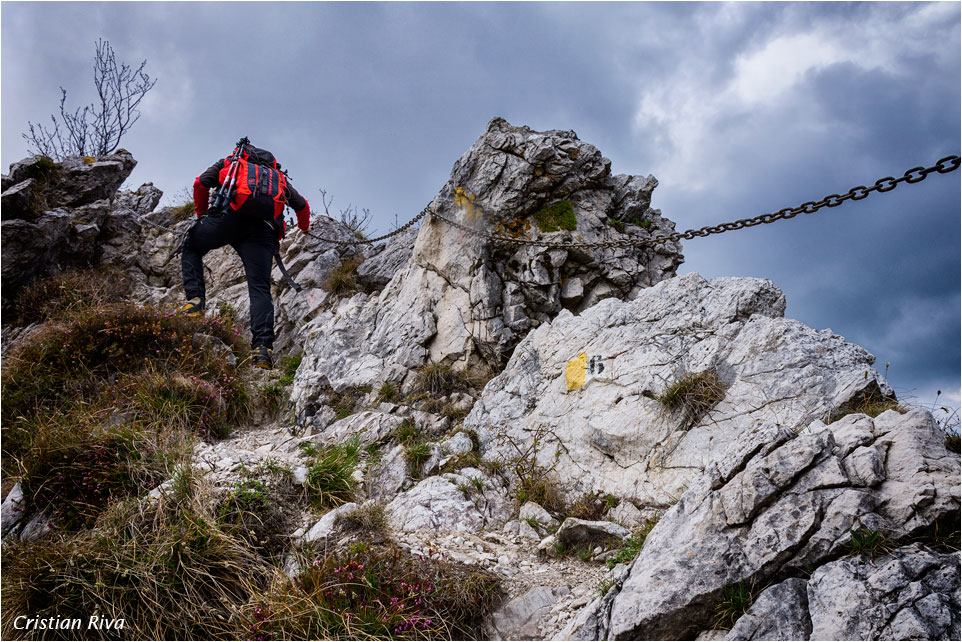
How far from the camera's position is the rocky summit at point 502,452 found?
3072 mm

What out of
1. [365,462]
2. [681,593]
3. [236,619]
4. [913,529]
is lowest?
[236,619]

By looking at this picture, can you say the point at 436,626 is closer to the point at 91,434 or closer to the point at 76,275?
the point at 91,434

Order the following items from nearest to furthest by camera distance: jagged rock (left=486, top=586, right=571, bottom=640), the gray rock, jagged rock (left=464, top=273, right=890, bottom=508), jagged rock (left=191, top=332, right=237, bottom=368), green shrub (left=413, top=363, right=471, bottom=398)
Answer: jagged rock (left=486, top=586, right=571, bottom=640) < the gray rock < jagged rock (left=464, top=273, right=890, bottom=508) < green shrub (left=413, top=363, right=471, bottom=398) < jagged rock (left=191, top=332, right=237, bottom=368)

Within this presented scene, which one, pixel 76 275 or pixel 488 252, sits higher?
pixel 76 275

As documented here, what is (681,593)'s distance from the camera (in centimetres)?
304

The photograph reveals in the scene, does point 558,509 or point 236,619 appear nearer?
point 236,619

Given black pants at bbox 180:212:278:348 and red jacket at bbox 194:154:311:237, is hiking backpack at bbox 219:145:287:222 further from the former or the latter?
black pants at bbox 180:212:278:348

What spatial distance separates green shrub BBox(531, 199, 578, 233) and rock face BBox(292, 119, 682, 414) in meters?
0.03

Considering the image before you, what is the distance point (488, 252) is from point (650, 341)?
3271 mm

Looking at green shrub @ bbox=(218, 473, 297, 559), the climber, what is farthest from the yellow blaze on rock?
the climber

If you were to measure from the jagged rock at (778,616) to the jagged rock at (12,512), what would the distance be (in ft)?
20.7

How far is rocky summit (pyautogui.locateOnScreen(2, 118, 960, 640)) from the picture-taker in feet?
10.1

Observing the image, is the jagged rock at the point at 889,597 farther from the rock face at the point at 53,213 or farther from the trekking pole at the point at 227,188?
the rock face at the point at 53,213

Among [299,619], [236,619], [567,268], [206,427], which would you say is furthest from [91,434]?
[567,268]
